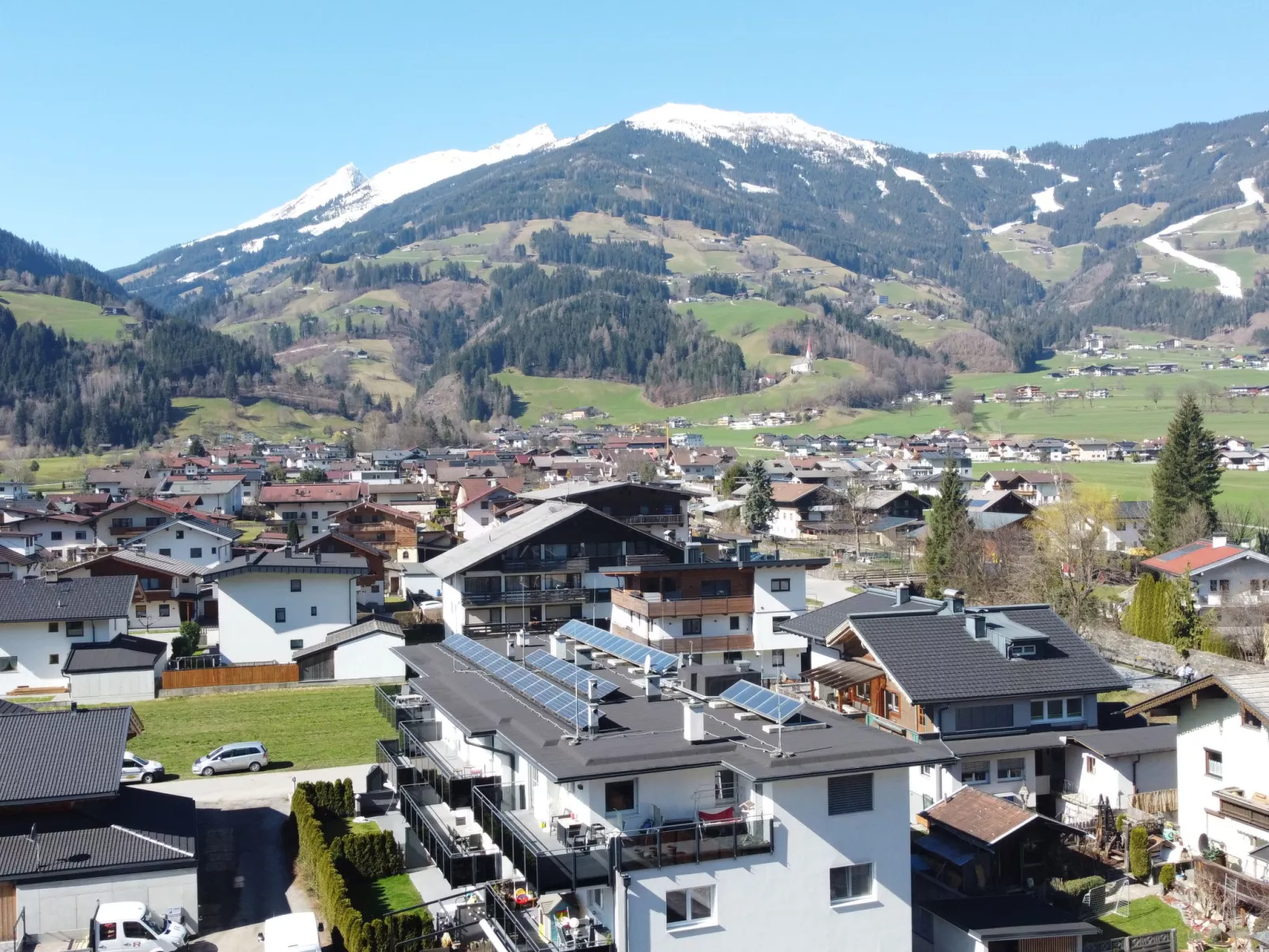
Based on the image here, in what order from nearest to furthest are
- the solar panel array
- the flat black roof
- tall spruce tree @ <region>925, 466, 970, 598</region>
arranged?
the flat black roof
the solar panel array
tall spruce tree @ <region>925, 466, 970, 598</region>

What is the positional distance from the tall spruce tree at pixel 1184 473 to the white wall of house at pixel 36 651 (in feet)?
163

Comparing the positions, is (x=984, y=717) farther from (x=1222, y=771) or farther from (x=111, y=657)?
(x=111, y=657)

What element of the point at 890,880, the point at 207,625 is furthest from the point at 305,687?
the point at 890,880

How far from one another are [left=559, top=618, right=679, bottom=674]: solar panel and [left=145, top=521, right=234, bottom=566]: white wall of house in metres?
36.7

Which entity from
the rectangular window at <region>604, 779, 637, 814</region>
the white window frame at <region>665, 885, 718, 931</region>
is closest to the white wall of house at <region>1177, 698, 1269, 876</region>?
the white window frame at <region>665, 885, 718, 931</region>

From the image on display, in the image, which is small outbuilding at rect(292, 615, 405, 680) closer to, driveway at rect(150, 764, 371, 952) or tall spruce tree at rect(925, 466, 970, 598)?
driveway at rect(150, 764, 371, 952)

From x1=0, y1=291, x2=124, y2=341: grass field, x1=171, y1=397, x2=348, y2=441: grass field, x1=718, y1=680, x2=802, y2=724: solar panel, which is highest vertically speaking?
x1=0, y1=291, x2=124, y2=341: grass field

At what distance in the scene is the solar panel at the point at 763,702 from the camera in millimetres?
17034

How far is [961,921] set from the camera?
17.3 metres

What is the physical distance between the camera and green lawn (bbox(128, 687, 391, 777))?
95.1ft

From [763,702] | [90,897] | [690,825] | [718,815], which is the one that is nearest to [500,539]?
[90,897]

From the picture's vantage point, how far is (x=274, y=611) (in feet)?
135

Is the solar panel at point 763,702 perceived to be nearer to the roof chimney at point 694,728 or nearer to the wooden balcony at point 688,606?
the roof chimney at point 694,728

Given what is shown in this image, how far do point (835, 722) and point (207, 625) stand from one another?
1412 inches
